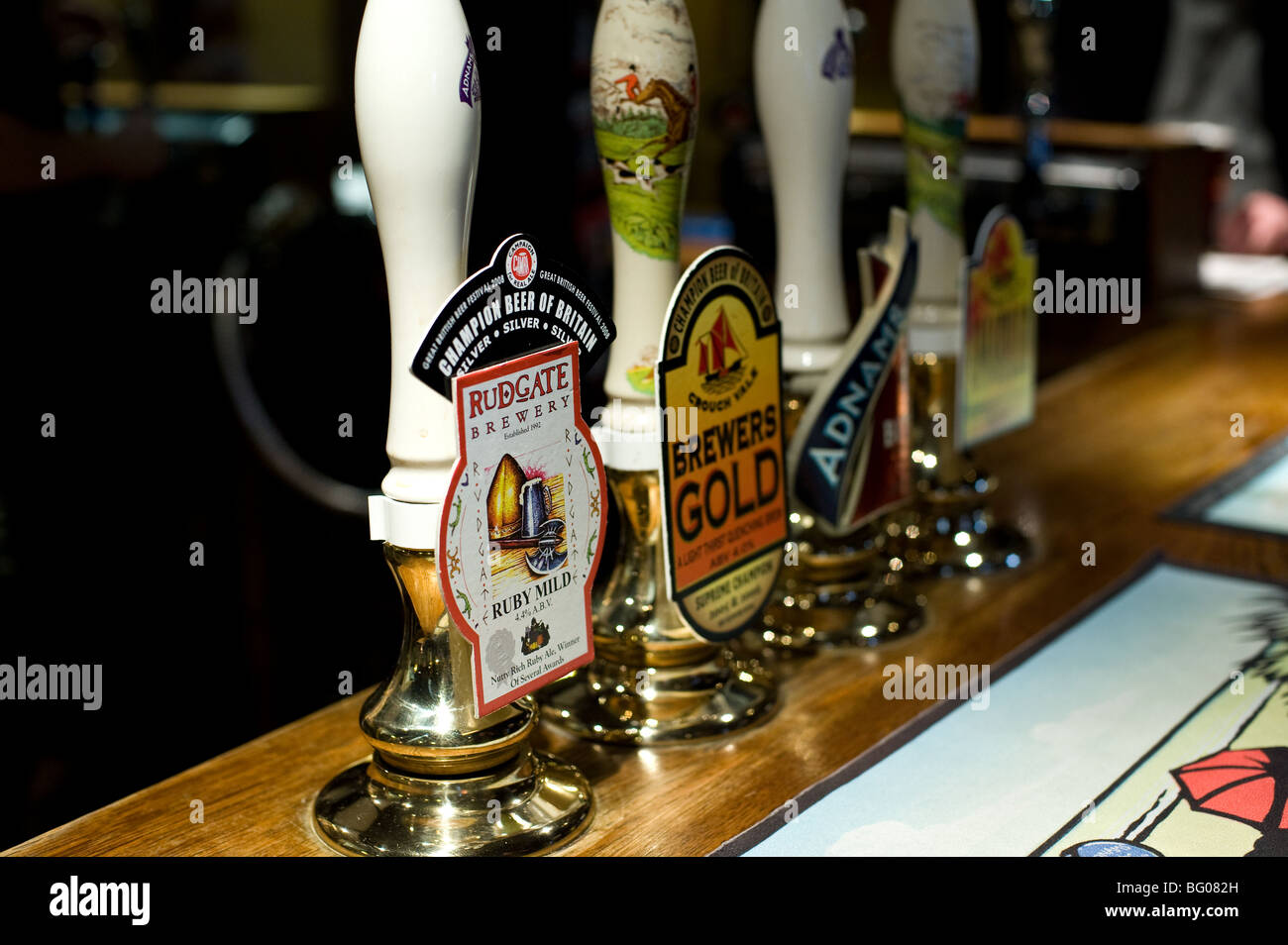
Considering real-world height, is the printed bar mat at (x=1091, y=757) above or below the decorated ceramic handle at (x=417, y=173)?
below

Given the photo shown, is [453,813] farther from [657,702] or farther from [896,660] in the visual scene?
[896,660]

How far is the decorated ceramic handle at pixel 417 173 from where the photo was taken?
797mm

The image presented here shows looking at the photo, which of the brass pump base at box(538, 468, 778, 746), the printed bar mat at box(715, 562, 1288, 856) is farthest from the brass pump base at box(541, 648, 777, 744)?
the printed bar mat at box(715, 562, 1288, 856)

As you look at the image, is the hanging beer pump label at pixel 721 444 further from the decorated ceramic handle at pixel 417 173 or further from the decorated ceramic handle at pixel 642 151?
the decorated ceramic handle at pixel 417 173

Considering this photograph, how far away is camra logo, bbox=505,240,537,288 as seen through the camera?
0.81 metres

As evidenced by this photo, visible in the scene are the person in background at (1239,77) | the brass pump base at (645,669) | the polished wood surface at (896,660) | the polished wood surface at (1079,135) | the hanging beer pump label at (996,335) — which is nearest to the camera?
the polished wood surface at (896,660)

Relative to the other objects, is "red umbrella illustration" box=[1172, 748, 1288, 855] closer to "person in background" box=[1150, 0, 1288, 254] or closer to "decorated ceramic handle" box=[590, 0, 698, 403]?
"decorated ceramic handle" box=[590, 0, 698, 403]

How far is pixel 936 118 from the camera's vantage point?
1.29 m

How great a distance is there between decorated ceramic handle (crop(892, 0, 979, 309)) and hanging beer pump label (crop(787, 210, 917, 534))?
106 millimetres

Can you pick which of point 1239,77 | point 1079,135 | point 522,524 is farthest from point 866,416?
point 1239,77

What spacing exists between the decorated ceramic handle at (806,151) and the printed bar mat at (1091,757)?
0.30 metres

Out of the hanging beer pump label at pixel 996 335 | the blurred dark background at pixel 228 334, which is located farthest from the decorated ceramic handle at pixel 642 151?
the blurred dark background at pixel 228 334
